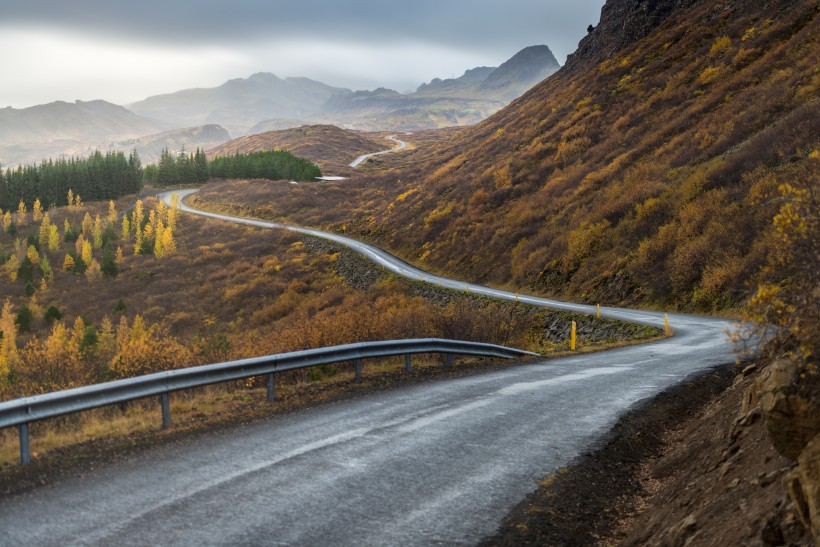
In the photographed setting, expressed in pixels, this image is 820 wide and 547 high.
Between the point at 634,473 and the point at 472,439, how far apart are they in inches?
79.0

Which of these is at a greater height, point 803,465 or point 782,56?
point 782,56

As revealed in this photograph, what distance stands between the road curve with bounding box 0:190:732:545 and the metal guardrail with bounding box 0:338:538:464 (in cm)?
108

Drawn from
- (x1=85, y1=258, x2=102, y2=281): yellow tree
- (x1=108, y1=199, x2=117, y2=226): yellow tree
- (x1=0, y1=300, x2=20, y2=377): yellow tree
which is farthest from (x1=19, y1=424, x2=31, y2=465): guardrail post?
(x1=108, y1=199, x2=117, y2=226): yellow tree

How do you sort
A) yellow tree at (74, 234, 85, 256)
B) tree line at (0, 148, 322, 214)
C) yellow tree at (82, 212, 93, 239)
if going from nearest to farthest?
yellow tree at (74, 234, 85, 256) → yellow tree at (82, 212, 93, 239) → tree line at (0, 148, 322, 214)

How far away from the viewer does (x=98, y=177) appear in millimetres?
122375

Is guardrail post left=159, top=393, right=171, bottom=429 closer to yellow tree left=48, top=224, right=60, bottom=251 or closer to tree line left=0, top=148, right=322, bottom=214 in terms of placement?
yellow tree left=48, top=224, right=60, bottom=251

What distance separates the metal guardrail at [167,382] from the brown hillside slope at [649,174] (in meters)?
8.13

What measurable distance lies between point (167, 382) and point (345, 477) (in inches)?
141

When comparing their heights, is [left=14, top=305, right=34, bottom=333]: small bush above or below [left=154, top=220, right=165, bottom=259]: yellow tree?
below

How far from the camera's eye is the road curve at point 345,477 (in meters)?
5.26

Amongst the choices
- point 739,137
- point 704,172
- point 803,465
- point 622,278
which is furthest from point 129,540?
point 739,137

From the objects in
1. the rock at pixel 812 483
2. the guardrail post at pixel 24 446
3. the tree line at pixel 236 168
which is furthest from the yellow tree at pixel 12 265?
the rock at pixel 812 483

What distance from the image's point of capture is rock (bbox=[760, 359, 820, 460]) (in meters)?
4.26

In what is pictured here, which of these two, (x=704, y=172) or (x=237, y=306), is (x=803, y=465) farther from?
(x=237, y=306)
